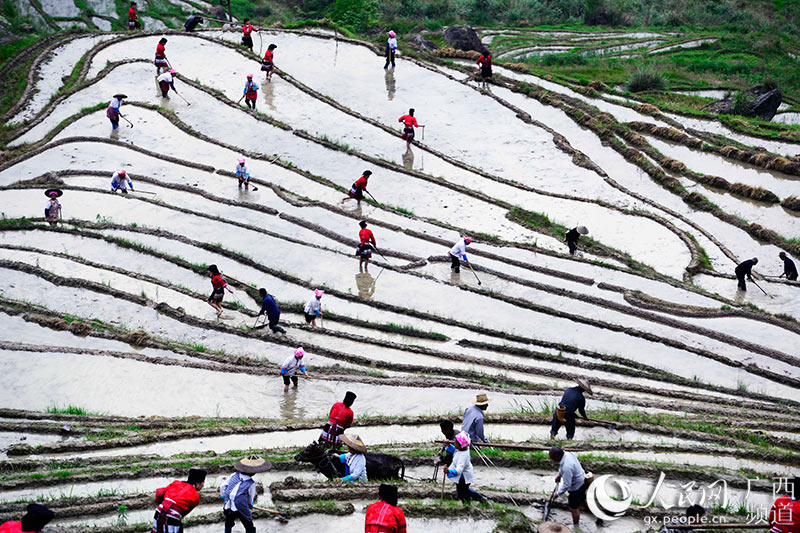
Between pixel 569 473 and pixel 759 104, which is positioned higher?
pixel 759 104

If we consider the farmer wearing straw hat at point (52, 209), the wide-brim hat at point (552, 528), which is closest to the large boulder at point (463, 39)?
the farmer wearing straw hat at point (52, 209)

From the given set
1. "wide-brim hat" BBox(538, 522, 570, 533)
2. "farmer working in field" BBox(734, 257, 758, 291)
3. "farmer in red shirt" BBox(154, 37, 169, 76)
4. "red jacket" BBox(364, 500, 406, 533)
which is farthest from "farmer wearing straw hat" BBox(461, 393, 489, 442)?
"farmer in red shirt" BBox(154, 37, 169, 76)

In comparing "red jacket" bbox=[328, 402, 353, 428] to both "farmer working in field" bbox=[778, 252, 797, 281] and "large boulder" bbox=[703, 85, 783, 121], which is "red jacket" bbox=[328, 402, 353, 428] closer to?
"farmer working in field" bbox=[778, 252, 797, 281]

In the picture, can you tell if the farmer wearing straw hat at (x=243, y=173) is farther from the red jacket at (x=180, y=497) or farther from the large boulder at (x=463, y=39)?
the large boulder at (x=463, y=39)

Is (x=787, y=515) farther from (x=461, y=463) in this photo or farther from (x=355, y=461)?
(x=355, y=461)

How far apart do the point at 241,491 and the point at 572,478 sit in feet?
14.7

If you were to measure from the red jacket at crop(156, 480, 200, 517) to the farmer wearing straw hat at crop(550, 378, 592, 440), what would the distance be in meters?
6.48

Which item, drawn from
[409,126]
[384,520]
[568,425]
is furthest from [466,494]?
[409,126]

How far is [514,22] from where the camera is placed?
5816 centimetres

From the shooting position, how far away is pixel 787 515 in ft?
30.8

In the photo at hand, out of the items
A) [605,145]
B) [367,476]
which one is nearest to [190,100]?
[605,145]

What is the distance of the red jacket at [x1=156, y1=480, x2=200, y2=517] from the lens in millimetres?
9117

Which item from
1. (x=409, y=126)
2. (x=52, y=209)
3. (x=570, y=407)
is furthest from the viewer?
(x=409, y=126)

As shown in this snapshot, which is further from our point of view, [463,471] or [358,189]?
[358,189]
